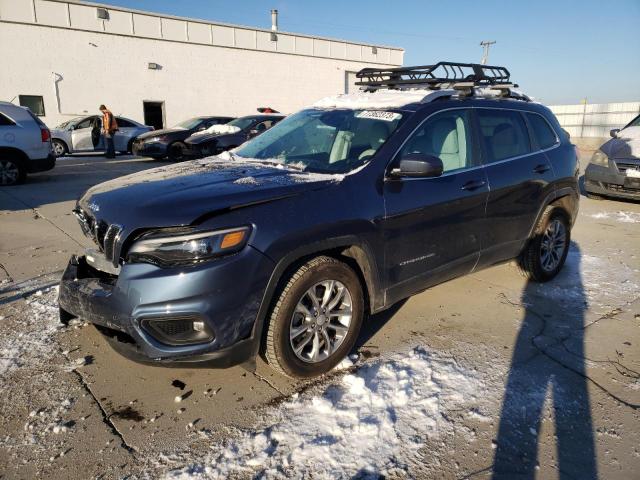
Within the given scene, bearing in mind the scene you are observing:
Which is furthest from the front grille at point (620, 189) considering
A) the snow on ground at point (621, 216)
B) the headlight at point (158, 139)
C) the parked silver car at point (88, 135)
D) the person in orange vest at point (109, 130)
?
the parked silver car at point (88, 135)

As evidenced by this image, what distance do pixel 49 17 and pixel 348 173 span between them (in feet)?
72.2

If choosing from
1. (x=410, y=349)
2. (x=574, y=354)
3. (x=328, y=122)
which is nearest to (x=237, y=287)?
(x=410, y=349)

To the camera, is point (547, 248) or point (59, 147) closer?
point (547, 248)

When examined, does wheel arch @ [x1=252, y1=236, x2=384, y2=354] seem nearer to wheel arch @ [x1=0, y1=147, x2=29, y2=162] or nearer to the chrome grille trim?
the chrome grille trim

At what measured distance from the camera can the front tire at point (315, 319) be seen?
2.81 metres

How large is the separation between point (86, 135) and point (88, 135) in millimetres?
65

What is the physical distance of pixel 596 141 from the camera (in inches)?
871

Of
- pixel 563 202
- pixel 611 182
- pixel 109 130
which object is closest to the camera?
pixel 563 202

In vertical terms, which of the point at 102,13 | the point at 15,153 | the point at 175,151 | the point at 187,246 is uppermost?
the point at 102,13

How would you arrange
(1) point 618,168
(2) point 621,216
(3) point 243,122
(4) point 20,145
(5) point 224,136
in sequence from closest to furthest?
1. (2) point 621,216
2. (1) point 618,168
3. (4) point 20,145
4. (5) point 224,136
5. (3) point 243,122

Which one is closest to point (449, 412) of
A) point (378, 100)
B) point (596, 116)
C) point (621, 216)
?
point (378, 100)

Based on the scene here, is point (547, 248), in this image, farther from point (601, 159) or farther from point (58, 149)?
point (58, 149)

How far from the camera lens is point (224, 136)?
1310 cm

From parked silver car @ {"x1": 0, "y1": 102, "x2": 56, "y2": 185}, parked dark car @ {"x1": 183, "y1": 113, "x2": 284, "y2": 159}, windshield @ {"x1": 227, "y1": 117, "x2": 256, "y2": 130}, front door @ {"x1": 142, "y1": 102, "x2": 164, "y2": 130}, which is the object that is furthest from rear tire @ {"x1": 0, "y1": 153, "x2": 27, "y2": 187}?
front door @ {"x1": 142, "y1": 102, "x2": 164, "y2": 130}
